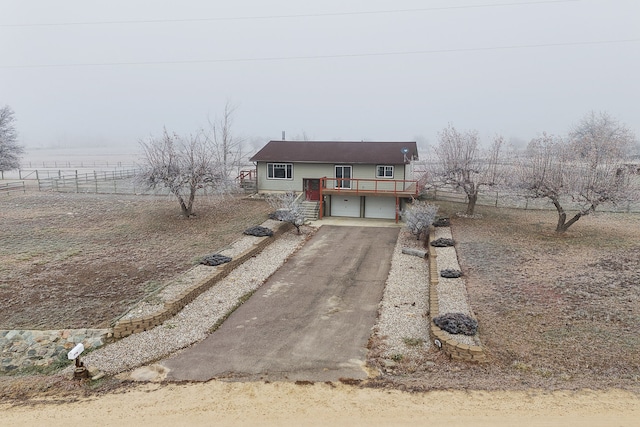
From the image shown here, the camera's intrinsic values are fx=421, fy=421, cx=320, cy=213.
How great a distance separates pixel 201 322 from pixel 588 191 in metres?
15.7

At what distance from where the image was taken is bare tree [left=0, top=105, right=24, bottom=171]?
118 feet

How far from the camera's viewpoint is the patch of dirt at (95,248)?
38.2 ft

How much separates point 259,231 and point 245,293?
651cm

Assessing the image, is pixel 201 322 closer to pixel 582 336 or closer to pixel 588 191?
pixel 582 336

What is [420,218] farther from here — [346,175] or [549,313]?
[549,313]

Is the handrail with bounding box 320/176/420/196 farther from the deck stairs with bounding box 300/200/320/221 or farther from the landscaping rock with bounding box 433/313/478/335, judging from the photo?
the landscaping rock with bounding box 433/313/478/335

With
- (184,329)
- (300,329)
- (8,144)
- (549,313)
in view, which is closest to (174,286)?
(184,329)

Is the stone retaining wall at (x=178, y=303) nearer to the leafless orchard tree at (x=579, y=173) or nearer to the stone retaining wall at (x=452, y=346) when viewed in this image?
the stone retaining wall at (x=452, y=346)

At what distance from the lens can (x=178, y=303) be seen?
11.7 metres

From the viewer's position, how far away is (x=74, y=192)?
32.4 m

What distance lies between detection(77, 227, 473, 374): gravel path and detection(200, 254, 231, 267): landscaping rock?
17.5 inches

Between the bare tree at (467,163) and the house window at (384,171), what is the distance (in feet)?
12.8

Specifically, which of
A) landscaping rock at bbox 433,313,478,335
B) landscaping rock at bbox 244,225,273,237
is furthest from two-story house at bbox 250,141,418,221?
landscaping rock at bbox 433,313,478,335

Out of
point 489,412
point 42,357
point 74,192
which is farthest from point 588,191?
point 74,192
